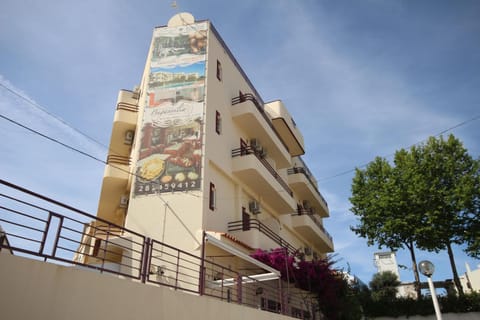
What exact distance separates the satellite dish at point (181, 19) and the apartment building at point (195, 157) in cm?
6

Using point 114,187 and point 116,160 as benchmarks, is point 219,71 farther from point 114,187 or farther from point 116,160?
point 114,187

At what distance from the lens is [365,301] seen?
27.5 metres

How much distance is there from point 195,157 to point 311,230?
1581 cm

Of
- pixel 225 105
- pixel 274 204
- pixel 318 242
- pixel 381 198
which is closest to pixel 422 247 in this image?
pixel 381 198

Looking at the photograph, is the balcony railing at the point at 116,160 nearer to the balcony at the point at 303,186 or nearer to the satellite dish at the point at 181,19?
the satellite dish at the point at 181,19

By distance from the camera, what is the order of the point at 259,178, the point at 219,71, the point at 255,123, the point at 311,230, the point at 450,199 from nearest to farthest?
the point at 259,178 → the point at 219,71 → the point at 255,123 → the point at 450,199 → the point at 311,230

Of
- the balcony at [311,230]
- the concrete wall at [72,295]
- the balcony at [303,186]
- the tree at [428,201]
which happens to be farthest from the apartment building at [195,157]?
the tree at [428,201]

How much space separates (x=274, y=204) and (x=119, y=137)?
10.4 metres

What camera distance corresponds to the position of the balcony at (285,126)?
26.7m

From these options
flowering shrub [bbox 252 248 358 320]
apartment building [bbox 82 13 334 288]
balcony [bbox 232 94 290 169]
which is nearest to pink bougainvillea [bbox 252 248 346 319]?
flowering shrub [bbox 252 248 358 320]

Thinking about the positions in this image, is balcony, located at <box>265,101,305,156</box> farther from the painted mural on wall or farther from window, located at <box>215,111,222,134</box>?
the painted mural on wall

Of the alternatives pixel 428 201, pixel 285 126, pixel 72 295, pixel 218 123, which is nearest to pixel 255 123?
pixel 218 123

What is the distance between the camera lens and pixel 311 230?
29.1m

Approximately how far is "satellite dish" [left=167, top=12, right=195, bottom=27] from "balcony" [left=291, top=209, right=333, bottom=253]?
15.9m
